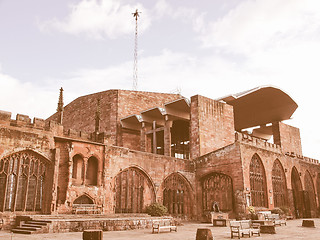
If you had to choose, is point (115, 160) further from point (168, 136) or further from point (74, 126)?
point (74, 126)

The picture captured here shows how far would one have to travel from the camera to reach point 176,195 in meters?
23.2

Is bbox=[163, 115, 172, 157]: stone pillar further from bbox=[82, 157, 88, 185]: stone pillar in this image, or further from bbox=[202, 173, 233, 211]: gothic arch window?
bbox=[82, 157, 88, 185]: stone pillar

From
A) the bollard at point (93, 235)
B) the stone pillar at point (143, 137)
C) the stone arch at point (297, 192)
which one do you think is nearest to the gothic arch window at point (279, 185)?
the stone arch at point (297, 192)

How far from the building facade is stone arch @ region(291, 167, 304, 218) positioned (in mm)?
89

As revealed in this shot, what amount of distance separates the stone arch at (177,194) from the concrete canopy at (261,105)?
9486 mm

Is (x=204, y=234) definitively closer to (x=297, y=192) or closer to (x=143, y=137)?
(x=143, y=137)

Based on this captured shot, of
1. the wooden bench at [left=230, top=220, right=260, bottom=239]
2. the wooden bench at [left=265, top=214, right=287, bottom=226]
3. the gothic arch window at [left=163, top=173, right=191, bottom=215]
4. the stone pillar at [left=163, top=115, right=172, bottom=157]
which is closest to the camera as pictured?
the wooden bench at [left=230, top=220, right=260, bottom=239]

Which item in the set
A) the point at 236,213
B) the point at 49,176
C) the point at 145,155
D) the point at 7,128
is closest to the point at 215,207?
the point at 236,213

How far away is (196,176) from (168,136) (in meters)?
4.82

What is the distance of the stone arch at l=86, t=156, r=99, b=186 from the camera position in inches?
725

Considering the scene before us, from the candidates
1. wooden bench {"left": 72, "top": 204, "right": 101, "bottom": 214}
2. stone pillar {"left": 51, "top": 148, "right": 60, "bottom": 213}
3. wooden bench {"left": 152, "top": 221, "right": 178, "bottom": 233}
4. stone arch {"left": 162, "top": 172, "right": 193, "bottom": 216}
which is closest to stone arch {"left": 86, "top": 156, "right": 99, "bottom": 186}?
wooden bench {"left": 72, "top": 204, "right": 101, "bottom": 214}

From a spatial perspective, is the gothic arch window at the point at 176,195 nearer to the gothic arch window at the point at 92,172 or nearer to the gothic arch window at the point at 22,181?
the gothic arch window at the point at 92,172

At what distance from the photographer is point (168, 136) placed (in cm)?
2711

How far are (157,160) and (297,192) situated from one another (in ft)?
50.6
